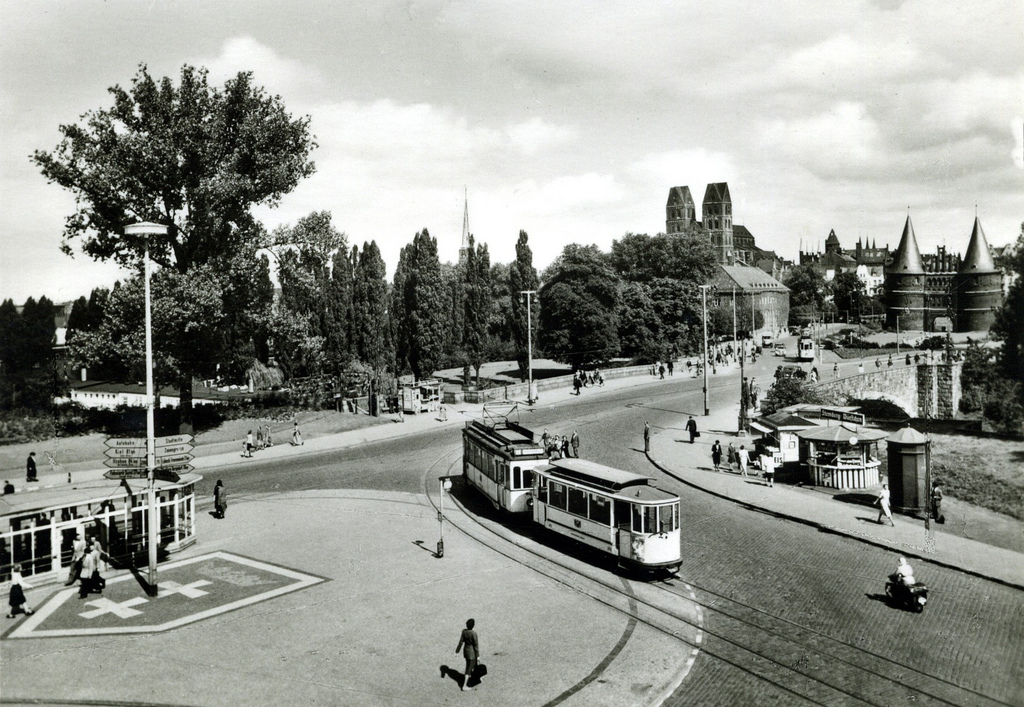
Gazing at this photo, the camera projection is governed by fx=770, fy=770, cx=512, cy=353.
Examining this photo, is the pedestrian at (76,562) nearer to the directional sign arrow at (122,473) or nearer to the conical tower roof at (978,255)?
the directional sign arrow at (122,473)

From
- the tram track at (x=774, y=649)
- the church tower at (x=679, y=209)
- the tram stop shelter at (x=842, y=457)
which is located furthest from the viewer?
the church tower at (x=679, y=209)

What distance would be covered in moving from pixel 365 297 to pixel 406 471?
891 inches

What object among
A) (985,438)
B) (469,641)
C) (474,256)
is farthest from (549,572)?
(474,256)

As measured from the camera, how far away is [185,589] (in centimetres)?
1883

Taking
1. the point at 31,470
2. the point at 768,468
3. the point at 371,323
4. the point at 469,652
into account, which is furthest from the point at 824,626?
the point at 371,323

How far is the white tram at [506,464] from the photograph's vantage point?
23891mm

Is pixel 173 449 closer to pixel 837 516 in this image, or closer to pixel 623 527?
pixel 623 527

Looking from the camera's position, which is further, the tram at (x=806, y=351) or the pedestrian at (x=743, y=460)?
the tram at (x=806, y=351)

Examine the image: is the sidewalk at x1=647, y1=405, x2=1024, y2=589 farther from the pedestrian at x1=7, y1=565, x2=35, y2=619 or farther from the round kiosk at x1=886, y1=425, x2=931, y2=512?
the pedestrian at x1=7, y1=565, x2=35, y2=619

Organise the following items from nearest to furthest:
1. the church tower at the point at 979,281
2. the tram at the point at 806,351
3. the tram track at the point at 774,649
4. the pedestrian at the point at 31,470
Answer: the tram track at the point at 774,649, the pedestrian at the point at 31,470, the church tower at the point at 979,281, the tram at the point at 806,351

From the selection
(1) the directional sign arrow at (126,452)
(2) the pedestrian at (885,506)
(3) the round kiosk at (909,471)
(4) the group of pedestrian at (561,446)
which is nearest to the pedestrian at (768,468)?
→ (3) the round kiosk at (909,471)

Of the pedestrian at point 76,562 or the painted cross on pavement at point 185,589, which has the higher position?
the pedestrian at point 76,562

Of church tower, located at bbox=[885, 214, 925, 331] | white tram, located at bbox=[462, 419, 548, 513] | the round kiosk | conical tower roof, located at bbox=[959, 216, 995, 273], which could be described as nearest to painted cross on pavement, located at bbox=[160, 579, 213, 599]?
white tram, located at bbox=[462, 419, 548, 513]

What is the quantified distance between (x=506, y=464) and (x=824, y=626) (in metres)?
10.6
